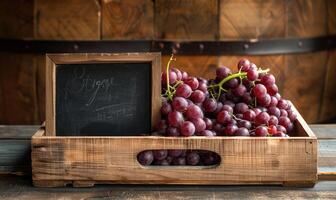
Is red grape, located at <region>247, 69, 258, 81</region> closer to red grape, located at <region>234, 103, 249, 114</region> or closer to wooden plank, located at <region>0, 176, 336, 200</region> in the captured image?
red grape, located at <region>234, 103, 249, 114</region>

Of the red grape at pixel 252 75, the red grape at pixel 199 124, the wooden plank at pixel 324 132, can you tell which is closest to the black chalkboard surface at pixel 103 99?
the red grape at pixel 199 124

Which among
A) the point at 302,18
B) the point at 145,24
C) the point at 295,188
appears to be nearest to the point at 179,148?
the point at 295,188

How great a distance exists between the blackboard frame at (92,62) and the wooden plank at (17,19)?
1.48 m

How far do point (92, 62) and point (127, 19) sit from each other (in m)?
1.39

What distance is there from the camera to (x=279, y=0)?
9.30ft

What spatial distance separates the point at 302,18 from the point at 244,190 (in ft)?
5.63

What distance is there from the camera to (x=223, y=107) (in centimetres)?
144

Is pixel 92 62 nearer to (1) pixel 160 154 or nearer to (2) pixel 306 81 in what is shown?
(1) pixel 160 154

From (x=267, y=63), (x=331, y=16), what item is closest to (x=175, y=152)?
(x=267, y=63)

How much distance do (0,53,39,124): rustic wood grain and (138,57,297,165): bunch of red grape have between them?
1537mm

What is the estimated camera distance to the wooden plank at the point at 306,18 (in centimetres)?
288

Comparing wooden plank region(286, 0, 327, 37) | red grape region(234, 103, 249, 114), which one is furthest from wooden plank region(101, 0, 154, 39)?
red grape region(234, 103, 249, 114)

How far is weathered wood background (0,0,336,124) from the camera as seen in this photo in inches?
109

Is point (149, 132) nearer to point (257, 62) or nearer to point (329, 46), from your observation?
point (257, 62)
